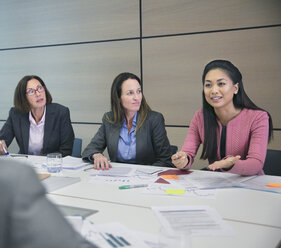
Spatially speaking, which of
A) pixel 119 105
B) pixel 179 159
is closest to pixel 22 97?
pixel 119 105

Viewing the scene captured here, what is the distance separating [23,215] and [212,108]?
1.92 meters

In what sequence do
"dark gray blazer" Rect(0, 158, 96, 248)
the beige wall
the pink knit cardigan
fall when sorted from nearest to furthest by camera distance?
"dark gray blazer" Rect(0, 158, 96, 248) → the pink knit cardigan → the beige wall

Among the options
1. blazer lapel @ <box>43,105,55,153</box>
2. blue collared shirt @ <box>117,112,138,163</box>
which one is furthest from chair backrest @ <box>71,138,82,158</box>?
blue collared shirt @ <box>117,112,138,163</box>

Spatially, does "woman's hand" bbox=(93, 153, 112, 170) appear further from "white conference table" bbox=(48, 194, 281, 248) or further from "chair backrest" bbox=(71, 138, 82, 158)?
"chair backrest" bbox=(71, 138, 82, 158)

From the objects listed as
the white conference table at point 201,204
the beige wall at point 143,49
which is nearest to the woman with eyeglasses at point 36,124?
the beige wall at point 143,49

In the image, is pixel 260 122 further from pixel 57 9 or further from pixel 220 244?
pixel 57 9

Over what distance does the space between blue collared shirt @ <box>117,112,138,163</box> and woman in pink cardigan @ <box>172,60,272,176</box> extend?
481 millimetres

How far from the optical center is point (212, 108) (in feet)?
7.23

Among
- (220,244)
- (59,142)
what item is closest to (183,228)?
(220,244)

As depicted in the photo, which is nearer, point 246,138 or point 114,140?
point 246,138

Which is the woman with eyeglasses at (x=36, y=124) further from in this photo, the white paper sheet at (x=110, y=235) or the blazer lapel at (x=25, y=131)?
the white paper sheet at (x=110, y=235)

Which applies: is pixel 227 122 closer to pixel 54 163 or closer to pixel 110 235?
pixel 54 163

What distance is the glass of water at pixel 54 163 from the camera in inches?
78.3

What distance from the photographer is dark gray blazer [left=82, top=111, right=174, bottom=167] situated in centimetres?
248
